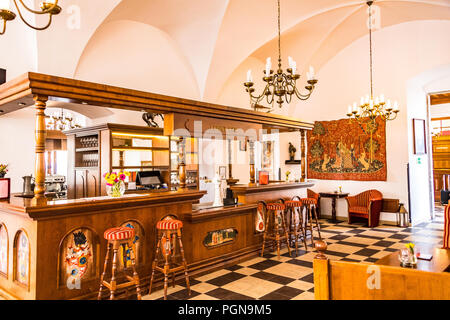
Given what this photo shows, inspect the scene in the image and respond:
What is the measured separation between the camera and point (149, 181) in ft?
23.9

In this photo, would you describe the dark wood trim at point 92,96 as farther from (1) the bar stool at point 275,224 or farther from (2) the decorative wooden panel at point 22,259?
(1) the bar stool at point 275,224

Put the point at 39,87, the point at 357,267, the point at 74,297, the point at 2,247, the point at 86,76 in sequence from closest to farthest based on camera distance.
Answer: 1. the point at 357,267
2. the point at 39,87
3. the point at 74,297
4. the point at 2,247
5. the point at 86,76

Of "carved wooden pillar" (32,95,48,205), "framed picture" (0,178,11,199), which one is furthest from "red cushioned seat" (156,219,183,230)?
"framed picture" (0,178,11,199)

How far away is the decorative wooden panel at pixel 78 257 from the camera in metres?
3.39

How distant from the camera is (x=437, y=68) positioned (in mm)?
7809

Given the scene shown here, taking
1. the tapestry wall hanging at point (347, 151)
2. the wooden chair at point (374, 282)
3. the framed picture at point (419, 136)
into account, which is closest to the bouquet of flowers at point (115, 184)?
the wooden chair at point (374, 282)

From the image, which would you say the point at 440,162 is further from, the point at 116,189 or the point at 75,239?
the point at 75,239

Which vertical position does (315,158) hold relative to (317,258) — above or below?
above

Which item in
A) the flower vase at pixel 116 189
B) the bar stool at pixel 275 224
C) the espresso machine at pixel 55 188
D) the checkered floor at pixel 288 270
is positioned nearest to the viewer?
the checkered floor at pixel 288 270

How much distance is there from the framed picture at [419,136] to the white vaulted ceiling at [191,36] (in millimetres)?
2492

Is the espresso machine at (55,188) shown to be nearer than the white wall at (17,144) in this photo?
No

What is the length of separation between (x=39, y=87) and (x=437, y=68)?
8.41m

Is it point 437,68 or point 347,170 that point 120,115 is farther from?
point 437,68

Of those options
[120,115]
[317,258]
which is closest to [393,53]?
[120,115]
